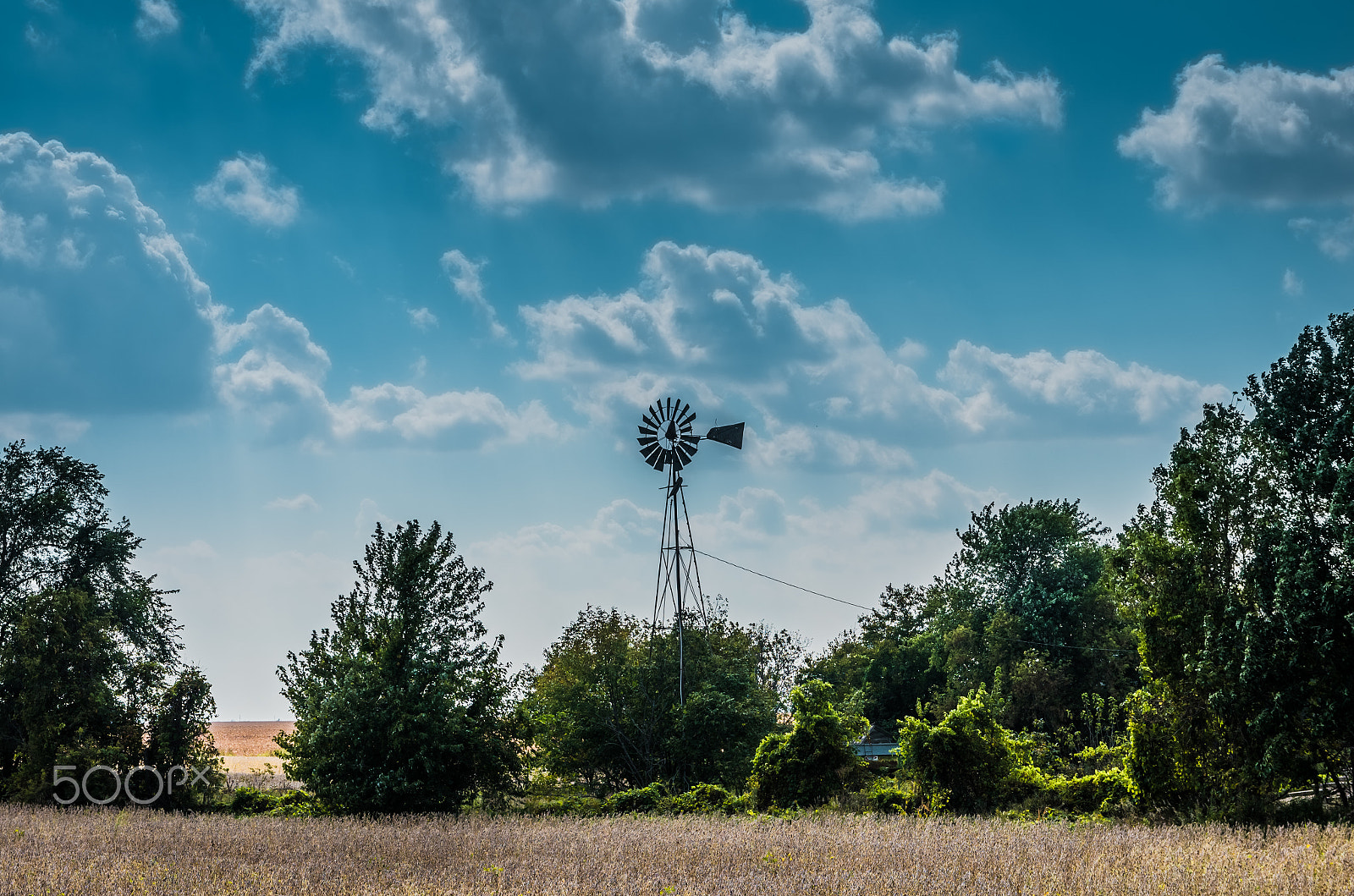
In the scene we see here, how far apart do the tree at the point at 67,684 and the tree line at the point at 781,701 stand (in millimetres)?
77

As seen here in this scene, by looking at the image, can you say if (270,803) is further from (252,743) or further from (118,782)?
(252,743)

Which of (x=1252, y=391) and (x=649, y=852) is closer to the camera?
(x=649, y=852)

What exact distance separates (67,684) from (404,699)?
11952mm

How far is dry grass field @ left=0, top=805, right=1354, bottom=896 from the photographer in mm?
11219

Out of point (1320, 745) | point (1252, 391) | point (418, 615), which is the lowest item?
point (1320, 745)

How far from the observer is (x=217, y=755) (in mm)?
28688

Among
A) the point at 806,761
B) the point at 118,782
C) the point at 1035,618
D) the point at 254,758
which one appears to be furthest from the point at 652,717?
the point at 254,758

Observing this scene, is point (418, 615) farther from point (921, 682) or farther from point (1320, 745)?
point (921, 682)

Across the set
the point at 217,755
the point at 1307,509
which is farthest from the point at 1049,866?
the point at 217,755

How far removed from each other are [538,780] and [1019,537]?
32190 millimetres

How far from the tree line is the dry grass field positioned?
3.82m

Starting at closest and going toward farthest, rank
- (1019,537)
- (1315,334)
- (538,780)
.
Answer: (1315,334) → (538,780) → (1019,537)

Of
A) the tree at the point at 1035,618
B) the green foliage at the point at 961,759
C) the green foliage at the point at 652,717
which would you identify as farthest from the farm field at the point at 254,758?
the tree at the point at 1035,618

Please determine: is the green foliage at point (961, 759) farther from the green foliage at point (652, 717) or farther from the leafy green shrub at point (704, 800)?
the green foliage at point (652, 717)
